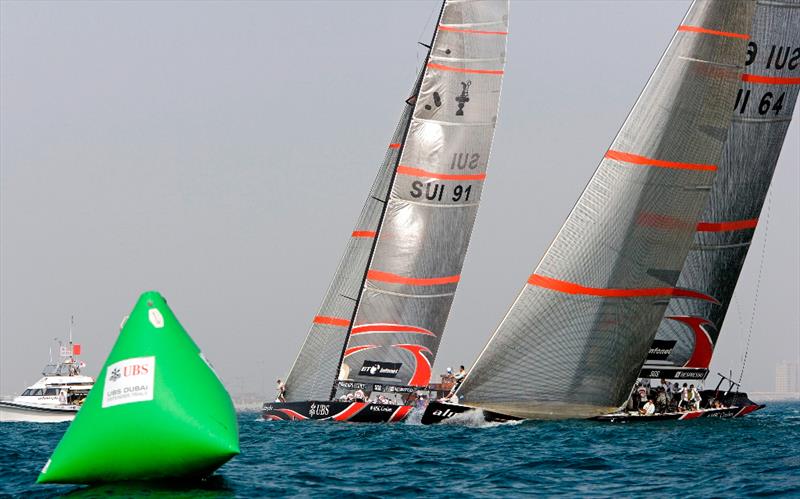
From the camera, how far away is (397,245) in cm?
3694

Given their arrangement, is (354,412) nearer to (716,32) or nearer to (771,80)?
(716,32)

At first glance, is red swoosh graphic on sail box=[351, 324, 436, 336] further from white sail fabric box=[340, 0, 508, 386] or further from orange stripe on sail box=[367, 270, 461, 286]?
orange stripe on sail box=[367, 270, 461, 286]

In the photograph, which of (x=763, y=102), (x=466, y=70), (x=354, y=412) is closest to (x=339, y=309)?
(x=354, y=412)

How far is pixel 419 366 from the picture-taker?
3762 centimetres

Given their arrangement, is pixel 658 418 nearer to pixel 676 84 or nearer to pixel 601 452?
pixel 676 84

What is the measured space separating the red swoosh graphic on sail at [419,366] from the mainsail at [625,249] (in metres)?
6.48

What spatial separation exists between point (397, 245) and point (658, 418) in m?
9.76

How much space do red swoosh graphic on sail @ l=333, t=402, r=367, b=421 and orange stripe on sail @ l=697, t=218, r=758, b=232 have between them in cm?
1220

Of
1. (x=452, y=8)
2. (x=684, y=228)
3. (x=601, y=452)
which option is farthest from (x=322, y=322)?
(x=601, y=452)

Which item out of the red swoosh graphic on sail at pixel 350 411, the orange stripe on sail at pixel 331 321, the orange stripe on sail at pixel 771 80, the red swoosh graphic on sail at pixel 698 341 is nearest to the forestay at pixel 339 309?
the orange stripe on sail at pixel 331 321

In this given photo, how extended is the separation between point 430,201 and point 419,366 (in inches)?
212

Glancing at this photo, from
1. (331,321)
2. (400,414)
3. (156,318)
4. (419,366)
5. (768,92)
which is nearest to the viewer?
(156,318)

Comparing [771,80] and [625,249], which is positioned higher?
[771,80]

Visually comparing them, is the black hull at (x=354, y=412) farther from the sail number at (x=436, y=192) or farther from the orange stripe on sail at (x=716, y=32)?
the orange stripe on sail at (x=716, y=32)
